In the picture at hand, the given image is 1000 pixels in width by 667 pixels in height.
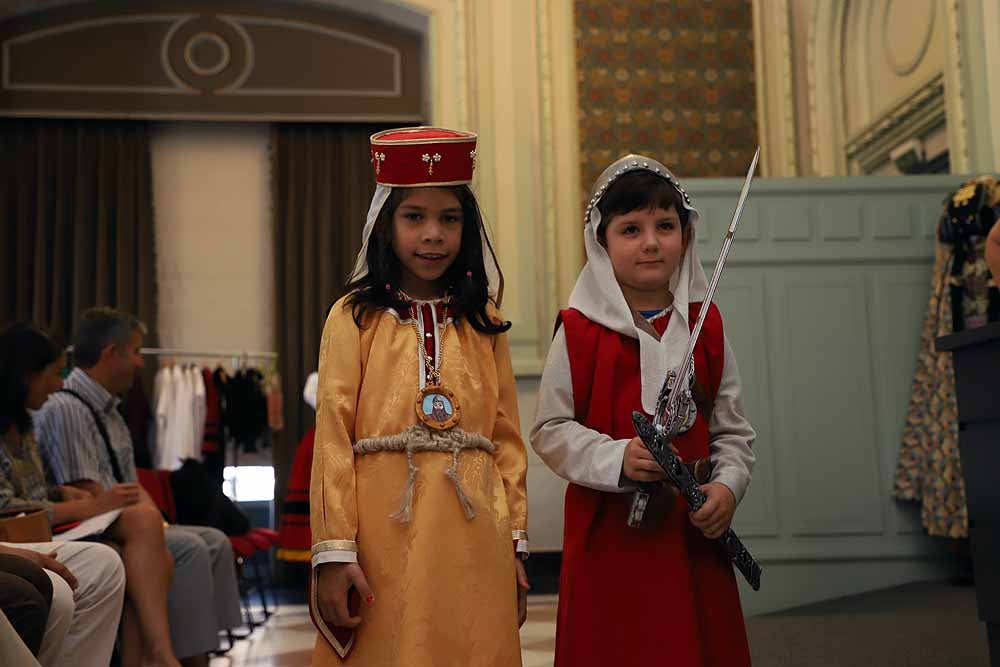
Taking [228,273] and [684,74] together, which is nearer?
[684,74]

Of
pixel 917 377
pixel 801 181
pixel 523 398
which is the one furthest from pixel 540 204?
pixel 917 377

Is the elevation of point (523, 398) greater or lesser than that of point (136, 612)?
greater

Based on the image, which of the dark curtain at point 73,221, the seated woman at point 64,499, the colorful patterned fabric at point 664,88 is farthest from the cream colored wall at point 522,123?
the seated woman at point 64,499

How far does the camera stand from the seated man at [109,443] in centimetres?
350

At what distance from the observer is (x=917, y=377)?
455 cm

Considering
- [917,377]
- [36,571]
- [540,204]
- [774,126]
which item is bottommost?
[36,571]

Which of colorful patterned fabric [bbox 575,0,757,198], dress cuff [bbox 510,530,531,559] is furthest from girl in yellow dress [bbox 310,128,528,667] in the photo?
colorful patterned fabric [bbox 575,0,757,198]

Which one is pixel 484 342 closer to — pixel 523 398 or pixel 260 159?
pixel 523 398

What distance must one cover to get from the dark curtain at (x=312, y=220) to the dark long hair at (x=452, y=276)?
600 centimetres

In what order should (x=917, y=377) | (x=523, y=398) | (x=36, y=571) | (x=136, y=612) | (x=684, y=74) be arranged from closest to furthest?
1. (x=36, y=571)
2. (x=136, y=612)
3. (x=917, y=377)
4. (x=523, y=398)
5. (x=684, y=74)

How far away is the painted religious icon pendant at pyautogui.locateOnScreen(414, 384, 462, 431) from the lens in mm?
1699

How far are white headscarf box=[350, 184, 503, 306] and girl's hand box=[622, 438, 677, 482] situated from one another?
0.38 m

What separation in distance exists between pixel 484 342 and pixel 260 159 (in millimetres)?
6729

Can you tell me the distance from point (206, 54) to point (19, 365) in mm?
5300
